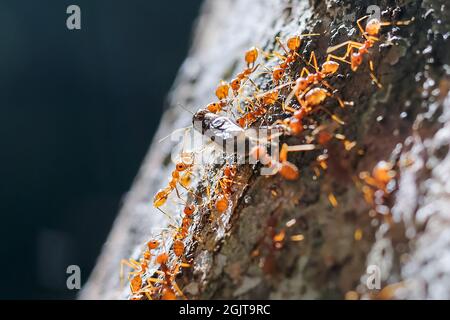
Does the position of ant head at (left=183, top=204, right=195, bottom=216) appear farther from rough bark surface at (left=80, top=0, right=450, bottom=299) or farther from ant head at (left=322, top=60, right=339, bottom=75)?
ant head at (left=322, top=60, right=339, bottom=75)

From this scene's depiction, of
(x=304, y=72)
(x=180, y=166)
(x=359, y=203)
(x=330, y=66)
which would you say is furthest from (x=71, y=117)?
(x=359, y=203)

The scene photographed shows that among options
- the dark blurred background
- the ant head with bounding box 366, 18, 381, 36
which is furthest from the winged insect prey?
the dark blurred background

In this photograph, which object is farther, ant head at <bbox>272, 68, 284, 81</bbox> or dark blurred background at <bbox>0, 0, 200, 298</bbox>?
dark blurred background at <bbox>0, 0, 200, 298</bbox>

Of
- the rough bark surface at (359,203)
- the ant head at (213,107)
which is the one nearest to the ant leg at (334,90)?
the rough bark surface at (359,203)

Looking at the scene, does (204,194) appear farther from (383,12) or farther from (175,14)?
(175,14)

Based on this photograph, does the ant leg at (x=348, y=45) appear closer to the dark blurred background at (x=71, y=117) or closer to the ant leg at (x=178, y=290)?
the ant leg at (x=178, y=290)

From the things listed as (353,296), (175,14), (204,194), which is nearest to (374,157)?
(353,296)
